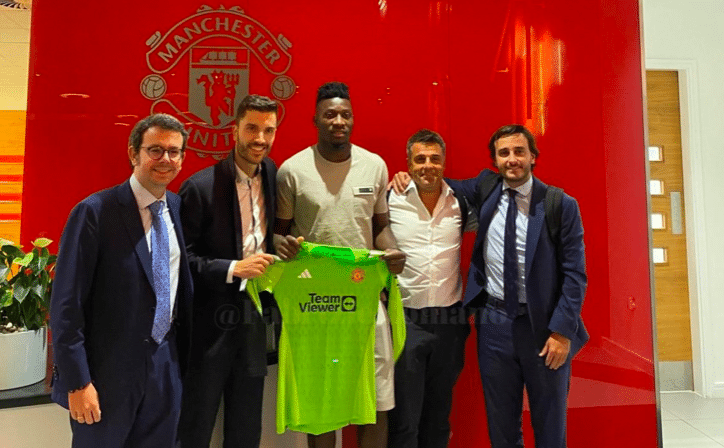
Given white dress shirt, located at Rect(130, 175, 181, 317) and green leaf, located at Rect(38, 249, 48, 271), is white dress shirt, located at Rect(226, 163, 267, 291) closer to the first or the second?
white dress shirt, located at Rect(130, 175, 181, 317)

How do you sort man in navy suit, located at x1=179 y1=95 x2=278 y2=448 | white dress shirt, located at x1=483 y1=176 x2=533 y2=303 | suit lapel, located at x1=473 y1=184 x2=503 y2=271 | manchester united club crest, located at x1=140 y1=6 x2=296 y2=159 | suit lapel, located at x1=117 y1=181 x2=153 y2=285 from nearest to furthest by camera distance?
suit lapel, located at x1=117 y1=181 x2=153 y2=285 → man in navy suit, located at x1=179 y1=95 x2=278 y2=448 → white dress shirt, located at x1=483 y1=176 x2=533 y2=303 → suit lapel, located at x1=473 y1=184 x2=503 y2=271 → manchester united club crest, located at x1=140 y1=6 x2=296 y2=159

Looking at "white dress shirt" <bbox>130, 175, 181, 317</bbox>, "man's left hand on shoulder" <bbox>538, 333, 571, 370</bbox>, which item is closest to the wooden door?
"man's left hand on shoulder" <bbox>538, 333, 571, 370</bbox>

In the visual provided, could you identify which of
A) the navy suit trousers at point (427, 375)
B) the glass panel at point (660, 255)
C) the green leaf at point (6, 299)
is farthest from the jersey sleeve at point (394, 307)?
the glass panel at point (660, 255)

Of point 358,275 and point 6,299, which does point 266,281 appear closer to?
point 358,275

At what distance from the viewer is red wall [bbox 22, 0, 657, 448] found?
8.91 feet

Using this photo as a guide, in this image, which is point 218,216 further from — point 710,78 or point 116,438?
point 710,78

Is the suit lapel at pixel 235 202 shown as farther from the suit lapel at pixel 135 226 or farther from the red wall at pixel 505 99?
the red wall at pixel 505 99

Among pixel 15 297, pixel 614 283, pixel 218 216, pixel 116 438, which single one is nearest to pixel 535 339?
pixel 614 283

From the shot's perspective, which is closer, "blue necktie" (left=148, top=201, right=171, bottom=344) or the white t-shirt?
"blue necktie" (left=148, top=201, right=171, bottom=344)

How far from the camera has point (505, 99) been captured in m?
2.78

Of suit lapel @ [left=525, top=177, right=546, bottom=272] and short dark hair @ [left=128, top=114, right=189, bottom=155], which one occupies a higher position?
short dark hair @ [left=128, top=114, right=189, bottom=155]

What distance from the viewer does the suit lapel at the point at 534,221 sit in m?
2.12

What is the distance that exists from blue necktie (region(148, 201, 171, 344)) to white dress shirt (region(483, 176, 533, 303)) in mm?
1342

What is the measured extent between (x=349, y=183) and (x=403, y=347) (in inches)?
29.0
